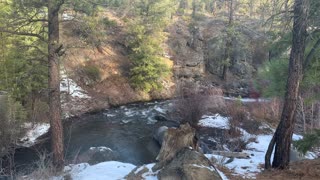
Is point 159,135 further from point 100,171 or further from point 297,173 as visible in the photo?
point 297,173

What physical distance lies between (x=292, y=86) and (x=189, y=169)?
141 inches

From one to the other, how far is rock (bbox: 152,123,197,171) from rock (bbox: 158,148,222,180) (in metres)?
0.61

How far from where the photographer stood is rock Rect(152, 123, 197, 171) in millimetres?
8617

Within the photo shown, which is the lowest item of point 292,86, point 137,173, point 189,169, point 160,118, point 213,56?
point 160,118

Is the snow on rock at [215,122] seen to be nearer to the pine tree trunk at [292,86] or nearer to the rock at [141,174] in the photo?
the pine tree trunk at [292,86]

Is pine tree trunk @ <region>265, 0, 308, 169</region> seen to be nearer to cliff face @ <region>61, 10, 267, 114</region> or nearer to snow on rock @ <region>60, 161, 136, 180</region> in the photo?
snow on rock @ <region>60, 161, 136, 180</region>

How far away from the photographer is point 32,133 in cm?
1550

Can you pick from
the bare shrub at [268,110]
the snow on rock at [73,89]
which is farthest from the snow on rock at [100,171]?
the snow on rock at [73,89]

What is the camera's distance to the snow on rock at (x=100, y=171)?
8359 millimetres

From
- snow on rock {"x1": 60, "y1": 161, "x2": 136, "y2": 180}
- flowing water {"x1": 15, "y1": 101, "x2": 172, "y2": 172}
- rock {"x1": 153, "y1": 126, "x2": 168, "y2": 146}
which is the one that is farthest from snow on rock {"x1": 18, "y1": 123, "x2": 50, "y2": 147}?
snow on rock {"x1": 60, "y1": 161, "x2": 136, "y2": 180}

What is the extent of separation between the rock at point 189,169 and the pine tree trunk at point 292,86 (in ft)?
7.87

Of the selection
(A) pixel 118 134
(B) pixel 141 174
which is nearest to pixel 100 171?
(B) pixel 141 174

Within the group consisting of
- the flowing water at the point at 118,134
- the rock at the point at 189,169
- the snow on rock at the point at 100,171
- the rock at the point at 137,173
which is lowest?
the flowing water at the point at 118,134

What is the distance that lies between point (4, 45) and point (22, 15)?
694cm
